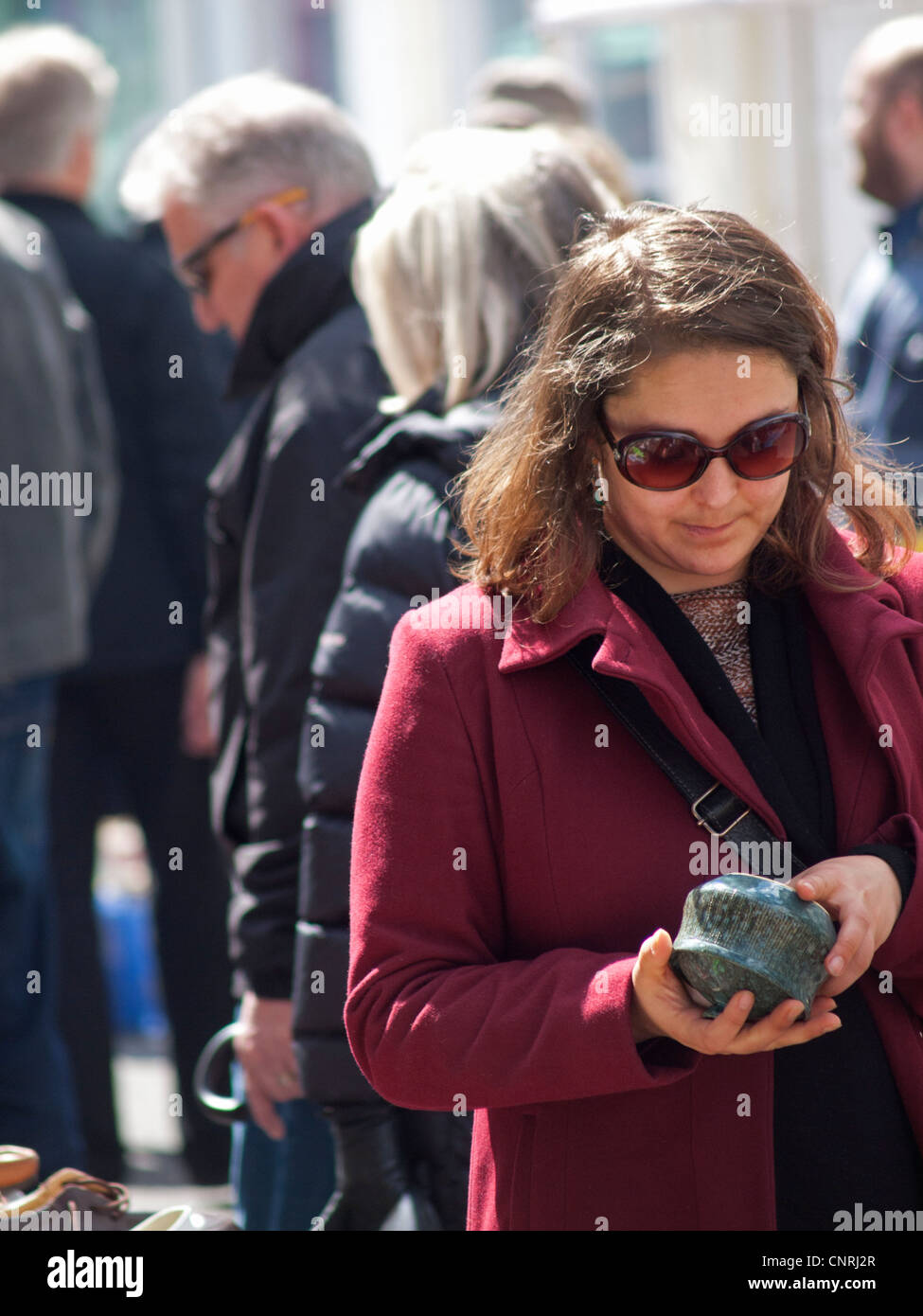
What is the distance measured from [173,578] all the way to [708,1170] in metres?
2.88

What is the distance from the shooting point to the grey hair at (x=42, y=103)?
423cm

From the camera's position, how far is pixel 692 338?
159 cm

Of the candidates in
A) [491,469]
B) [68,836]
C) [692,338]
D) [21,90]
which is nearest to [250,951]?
[491,469]

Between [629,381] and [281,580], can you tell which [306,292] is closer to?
[281,580]

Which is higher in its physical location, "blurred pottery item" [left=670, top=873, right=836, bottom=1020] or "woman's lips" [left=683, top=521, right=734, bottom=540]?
"woman's lips" [left=683, top=521, right=734, bottom=540]

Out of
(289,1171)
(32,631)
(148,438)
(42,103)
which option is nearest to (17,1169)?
(289,1171)

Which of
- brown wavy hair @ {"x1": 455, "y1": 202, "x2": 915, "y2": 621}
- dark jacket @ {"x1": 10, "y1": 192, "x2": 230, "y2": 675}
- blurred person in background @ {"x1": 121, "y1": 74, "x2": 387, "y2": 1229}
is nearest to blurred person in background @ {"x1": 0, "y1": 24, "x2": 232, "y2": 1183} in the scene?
dark jacket @ {"x1": 10, "y1": 192, "x2": 230, "y2": 675}

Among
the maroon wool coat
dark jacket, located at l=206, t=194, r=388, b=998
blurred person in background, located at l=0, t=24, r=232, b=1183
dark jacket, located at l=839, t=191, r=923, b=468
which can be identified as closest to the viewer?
the maroon wool coat

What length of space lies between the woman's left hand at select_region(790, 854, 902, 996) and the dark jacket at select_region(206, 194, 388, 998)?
115cm

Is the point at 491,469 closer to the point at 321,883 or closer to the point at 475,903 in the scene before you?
the point at 475,903

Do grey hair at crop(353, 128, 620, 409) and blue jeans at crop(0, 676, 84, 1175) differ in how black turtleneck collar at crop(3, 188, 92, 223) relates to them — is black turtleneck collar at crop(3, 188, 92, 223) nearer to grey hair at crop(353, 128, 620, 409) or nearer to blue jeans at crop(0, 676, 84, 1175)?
blue jeans at crop(0, 676, 84, 1175)

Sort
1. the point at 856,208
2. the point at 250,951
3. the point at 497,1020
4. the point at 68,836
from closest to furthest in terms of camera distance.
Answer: the point at 497,1020, the point at 250,951, the point at 68,836, the point at 856,208

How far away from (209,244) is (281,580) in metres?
0.71

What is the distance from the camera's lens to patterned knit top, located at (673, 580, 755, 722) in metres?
1.70
